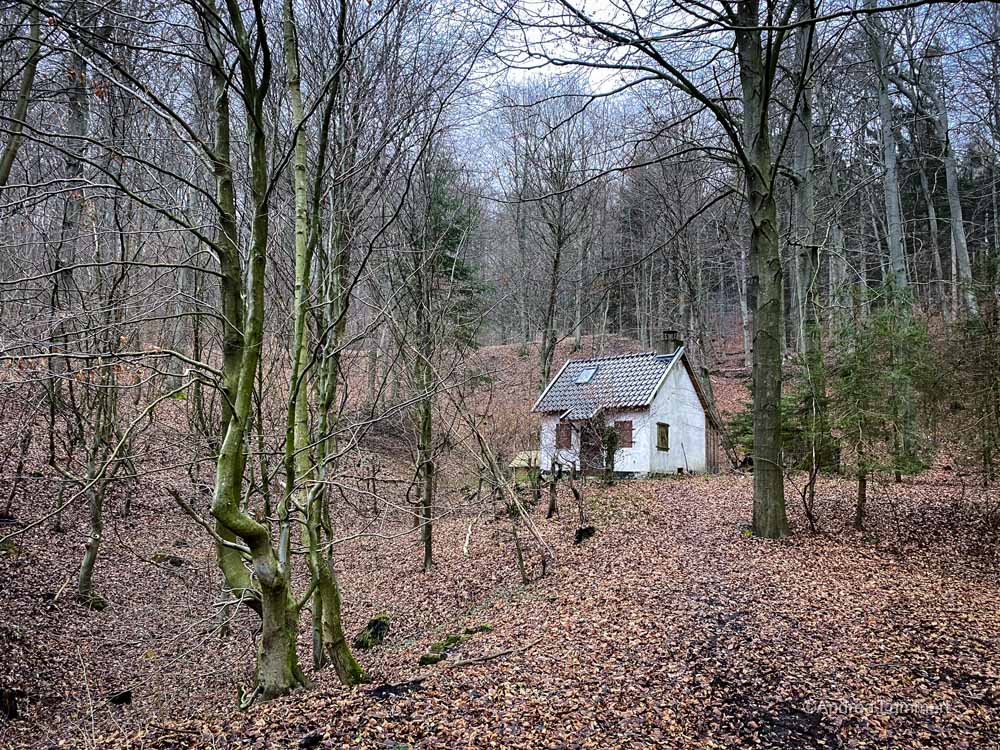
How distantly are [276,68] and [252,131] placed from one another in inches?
85.7

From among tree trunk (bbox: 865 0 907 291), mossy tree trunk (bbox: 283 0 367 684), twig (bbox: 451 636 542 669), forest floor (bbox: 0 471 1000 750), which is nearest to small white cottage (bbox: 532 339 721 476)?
forest floor (bbox: 0 471 1000 750)

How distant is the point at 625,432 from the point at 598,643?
13085mm

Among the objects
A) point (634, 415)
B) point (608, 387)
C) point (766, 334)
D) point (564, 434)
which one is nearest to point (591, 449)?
point (564, 434)

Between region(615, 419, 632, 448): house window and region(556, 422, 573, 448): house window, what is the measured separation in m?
1.43

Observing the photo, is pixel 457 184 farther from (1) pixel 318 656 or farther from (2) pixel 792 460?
(1) pixel 318 656

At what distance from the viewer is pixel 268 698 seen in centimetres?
475

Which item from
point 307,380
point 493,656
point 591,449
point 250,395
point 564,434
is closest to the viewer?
point 250,395

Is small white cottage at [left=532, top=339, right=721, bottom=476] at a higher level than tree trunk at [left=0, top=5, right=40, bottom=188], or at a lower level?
lower

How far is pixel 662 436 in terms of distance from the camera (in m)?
19.3

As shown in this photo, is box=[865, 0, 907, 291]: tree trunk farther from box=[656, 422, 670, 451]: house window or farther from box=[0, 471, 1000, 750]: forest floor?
box=[656, 422, 670, 451]: house window

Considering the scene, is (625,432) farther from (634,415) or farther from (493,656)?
(493,656)

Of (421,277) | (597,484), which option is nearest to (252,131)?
(421,277)

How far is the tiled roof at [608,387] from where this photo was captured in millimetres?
18750

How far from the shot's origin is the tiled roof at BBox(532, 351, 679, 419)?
1875 cm
